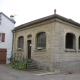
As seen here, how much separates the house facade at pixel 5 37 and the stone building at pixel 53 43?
346 cm

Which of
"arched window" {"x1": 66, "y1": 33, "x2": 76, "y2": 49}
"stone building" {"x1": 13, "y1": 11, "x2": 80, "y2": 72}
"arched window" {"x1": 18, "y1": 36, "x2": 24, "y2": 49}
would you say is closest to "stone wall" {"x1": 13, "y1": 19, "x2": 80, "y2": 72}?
"stone building" {"x1": 13, "y1": 11, "x2": 80, "y2": 72}

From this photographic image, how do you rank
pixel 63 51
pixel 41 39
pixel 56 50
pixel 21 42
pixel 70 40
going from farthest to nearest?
pixel 21 42 → pixel 70 40 → pixel 41 39 → pixel 63 51 → pixel 56 50

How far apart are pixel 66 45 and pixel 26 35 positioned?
4932mm

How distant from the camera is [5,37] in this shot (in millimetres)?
20422

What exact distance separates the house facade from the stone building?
136 inches

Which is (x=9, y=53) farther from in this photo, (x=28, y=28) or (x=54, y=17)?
(x=54, y=17)

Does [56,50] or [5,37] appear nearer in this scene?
[56,50]

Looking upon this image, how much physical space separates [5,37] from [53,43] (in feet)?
28.4

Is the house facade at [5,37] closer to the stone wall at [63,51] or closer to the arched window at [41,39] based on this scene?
the arched window at [41,39]

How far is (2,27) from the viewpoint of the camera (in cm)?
2031

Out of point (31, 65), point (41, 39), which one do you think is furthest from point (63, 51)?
point (31, 65)

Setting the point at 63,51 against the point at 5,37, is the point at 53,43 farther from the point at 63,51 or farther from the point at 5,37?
the point at 5,37

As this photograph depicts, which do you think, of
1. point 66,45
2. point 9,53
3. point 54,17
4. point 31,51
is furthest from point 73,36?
point 9,53

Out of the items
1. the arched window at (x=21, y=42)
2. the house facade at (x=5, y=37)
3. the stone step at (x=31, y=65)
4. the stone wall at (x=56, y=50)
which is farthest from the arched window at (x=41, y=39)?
the house facade at (x=5, y=37)
